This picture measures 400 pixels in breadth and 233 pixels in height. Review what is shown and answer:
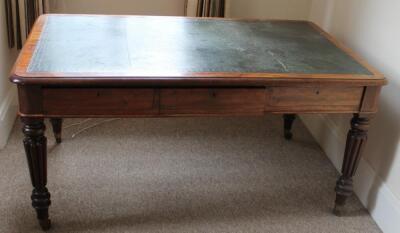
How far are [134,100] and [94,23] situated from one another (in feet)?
2.00

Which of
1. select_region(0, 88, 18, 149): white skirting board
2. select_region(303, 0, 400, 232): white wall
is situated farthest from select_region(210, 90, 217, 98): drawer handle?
select_region(0, 88, 18, 149): white skirting board

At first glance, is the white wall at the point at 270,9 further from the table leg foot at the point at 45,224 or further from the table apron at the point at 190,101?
the table leg foot at the point at 45,224

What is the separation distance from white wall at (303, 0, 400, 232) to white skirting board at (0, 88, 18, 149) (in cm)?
168

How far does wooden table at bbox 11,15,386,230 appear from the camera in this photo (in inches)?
63.1

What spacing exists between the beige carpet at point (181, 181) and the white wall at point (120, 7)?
25.0 inches

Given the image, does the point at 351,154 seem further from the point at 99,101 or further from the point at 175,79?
the point at 99,101

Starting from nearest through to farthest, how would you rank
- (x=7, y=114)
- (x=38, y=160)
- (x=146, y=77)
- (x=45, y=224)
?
(x=146, y=77)
(x=38, y=160)
(x=45, y=224)
(x=7, y=114)

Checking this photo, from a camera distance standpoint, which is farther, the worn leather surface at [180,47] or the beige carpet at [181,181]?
the beige carpet at [181,181]

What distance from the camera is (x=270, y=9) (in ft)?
9.50

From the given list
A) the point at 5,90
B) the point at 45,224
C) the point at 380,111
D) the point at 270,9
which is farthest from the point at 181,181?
the point at 270,9

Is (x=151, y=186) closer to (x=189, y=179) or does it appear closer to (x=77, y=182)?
(x=189, y=179)

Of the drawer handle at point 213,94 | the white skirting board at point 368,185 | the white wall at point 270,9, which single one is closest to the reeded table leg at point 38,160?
the drawer handle at point 213,94

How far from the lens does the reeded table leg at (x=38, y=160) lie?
164 centimetres

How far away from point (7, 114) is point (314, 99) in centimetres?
162
